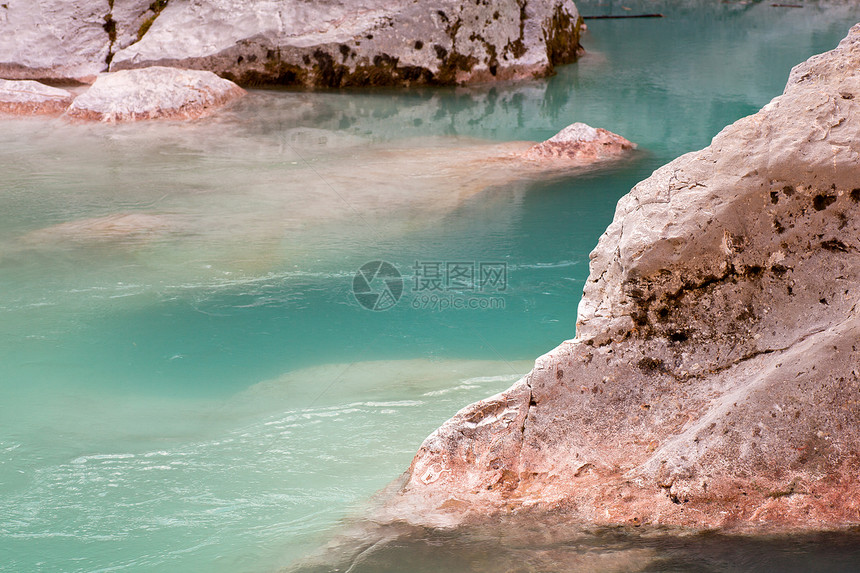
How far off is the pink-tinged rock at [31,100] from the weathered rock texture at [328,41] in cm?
178

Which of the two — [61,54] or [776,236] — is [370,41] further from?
[776,236]

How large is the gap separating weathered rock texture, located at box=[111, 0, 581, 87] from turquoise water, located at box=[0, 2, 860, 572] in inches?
61.8

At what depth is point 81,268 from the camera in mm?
5031

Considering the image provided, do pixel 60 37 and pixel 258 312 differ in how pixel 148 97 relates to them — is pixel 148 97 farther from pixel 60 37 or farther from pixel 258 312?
pixel 258 312

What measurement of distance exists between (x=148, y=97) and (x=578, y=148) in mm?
4623

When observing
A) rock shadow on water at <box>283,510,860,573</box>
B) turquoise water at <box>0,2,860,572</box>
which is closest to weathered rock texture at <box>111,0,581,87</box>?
turquoise water at <box>0,2,860,572</box>

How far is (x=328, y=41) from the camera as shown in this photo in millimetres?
10844

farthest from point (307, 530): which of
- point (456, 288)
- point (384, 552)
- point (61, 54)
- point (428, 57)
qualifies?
point (61, 54)

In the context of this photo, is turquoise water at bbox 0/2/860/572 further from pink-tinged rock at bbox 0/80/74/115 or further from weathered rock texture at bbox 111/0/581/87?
weathered rock texture at bbox 111/0/581/87

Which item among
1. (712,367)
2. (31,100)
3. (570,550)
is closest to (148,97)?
(31,100)

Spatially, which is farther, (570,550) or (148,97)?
(148,97)

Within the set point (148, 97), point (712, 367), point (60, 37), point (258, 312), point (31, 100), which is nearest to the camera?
point (712, 367)

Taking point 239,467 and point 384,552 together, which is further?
point 239,467

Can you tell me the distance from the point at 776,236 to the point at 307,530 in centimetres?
159
